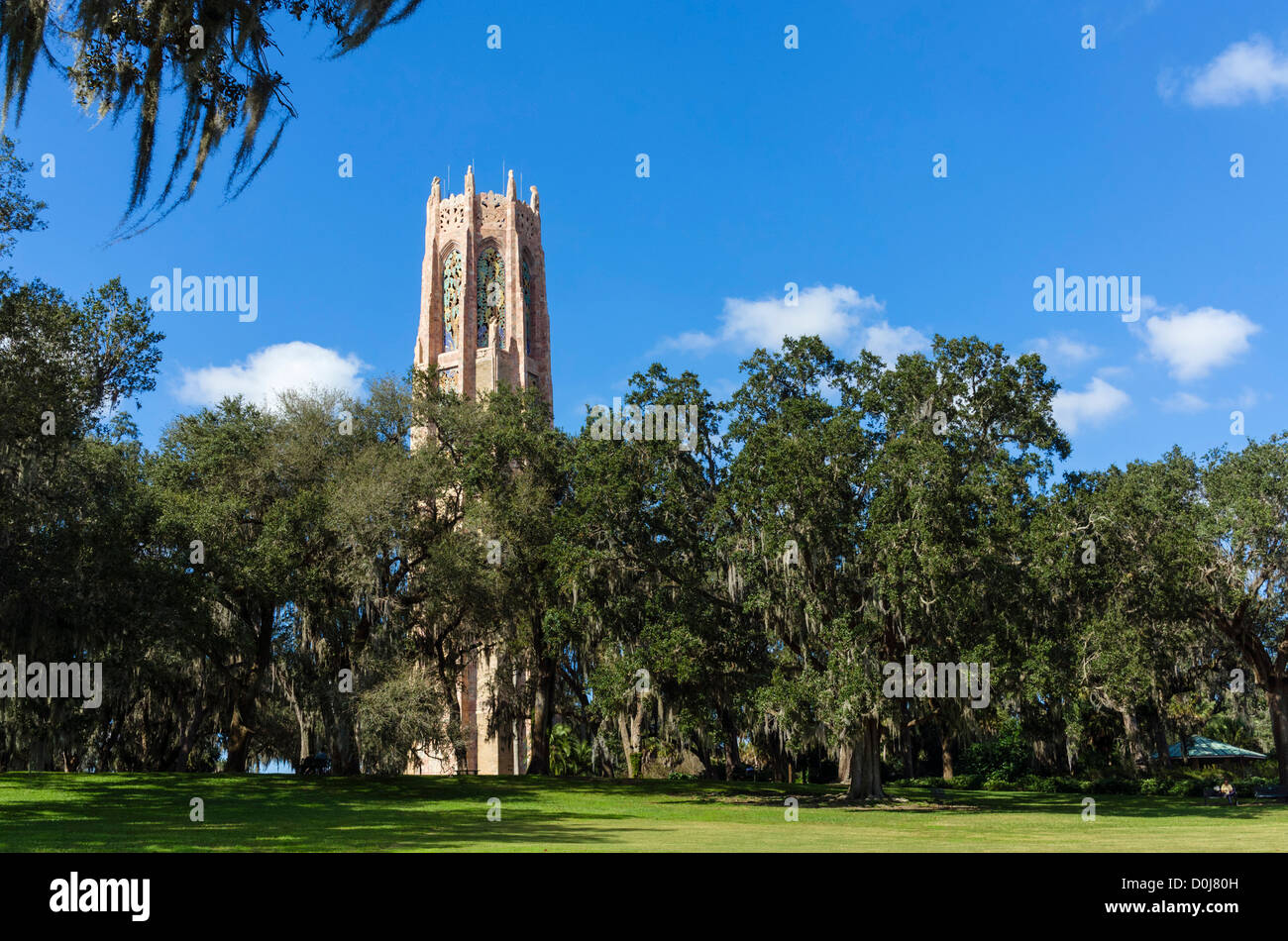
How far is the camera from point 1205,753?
154 feet

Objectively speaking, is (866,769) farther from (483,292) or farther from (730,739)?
(483,292)

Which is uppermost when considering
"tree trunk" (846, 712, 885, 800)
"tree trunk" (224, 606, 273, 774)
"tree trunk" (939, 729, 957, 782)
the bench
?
"tree trunk" (224, 606, 273, 774)

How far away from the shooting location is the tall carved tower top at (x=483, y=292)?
6300cm

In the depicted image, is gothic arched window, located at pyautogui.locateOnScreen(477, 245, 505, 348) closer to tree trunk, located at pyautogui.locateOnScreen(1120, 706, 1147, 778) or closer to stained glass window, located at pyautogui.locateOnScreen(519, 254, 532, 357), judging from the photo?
stained glass window, located at pyautogui.locateOnScreen(519, 254, 532, 357)

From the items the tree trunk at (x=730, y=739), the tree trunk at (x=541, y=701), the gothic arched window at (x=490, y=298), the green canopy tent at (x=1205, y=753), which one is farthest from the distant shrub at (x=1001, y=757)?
the gothic arched window at (x=490, y=298)

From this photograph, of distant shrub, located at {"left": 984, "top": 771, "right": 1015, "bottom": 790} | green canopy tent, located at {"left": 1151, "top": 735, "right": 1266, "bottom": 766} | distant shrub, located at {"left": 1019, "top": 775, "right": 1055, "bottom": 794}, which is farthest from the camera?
green canopy tent, located at {"left": 1151, "top": 735, "right": 1266, "bottom": 766}

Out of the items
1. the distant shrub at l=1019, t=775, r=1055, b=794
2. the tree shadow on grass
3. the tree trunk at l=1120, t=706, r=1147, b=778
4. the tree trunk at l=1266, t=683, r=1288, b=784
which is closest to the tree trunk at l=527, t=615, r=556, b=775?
the tree shadow on grass

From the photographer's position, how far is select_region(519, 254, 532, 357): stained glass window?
2601 inches

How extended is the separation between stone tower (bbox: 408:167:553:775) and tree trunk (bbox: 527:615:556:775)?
3093cm

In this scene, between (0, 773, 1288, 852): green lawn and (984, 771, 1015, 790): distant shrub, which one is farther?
(984, 771, 1015, 790): distant shrub

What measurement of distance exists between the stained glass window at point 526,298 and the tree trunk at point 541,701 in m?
35.8

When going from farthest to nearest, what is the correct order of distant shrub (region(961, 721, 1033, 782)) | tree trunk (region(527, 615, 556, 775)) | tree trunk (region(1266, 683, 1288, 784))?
distant shrub (region(961, 721, 1033, 782))
tree trunk (region(1266, 683, 1288, 784))
tree trunk (region(527, 615, 556, 775))
